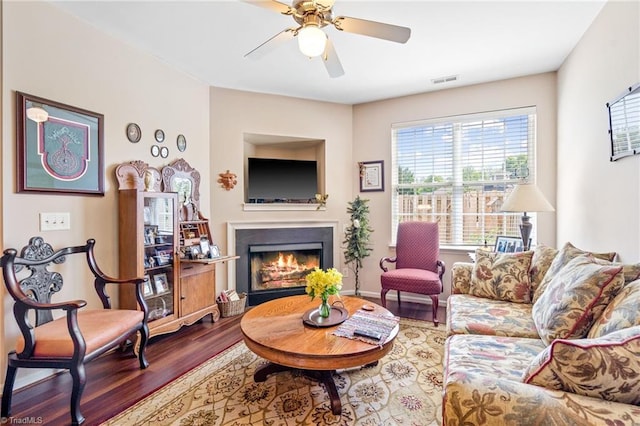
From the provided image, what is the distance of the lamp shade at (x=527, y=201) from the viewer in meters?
2.80

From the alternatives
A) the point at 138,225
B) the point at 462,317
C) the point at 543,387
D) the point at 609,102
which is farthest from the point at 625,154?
the point at 138,225

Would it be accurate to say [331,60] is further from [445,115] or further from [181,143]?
[445,115]

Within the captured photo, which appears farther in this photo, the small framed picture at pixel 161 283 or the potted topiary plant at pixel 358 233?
the potted topiary plant at pixel 358 233

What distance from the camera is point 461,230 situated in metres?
3.90

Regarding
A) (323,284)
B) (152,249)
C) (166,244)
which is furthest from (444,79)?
(152,249)

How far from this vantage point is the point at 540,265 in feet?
7.80

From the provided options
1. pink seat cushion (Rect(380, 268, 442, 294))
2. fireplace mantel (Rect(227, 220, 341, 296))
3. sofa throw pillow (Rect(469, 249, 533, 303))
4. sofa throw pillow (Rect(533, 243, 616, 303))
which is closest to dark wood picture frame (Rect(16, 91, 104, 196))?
fireplace mantel (Rect(227, 220, 341, 296))

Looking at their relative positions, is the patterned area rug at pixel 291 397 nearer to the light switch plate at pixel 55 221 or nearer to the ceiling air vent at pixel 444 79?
the light switch plate at pixel 55 221

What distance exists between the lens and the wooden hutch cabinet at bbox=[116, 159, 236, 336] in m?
2.67

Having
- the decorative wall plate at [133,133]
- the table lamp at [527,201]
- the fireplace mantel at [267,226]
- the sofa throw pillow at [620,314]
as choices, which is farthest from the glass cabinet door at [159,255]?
the table lamp at [527,201]

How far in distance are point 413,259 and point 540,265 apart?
4.86 feet

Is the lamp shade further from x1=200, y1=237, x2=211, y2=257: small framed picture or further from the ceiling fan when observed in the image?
x1=200, y1=237, x2=211, y2=257: small framed picture

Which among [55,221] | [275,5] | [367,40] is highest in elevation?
[367,40]

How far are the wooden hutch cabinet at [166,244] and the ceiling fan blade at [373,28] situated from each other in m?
2.12
